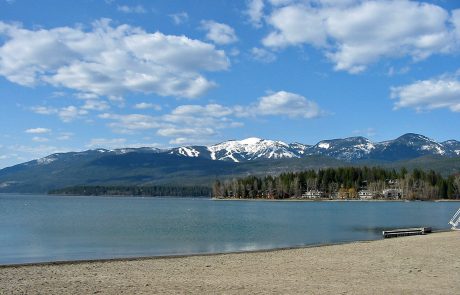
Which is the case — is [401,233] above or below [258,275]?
below

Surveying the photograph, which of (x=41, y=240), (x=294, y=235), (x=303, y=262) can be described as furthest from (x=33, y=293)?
(x=294, y=235)

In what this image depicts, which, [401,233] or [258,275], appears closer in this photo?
[258,275]

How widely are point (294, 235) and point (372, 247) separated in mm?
16068

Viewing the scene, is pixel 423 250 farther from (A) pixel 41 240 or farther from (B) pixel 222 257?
(A) pixel 41 240

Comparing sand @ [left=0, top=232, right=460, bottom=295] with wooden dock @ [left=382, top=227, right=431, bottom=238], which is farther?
A: wooden dock @ [left=382, top=227, right=431, bottom=238]

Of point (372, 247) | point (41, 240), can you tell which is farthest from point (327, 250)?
point (41, 240)

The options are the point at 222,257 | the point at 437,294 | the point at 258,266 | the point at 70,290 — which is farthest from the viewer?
the point at 222,257

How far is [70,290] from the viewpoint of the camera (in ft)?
66.2

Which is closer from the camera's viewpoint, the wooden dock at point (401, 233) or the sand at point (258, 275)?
the sand at point (258, 275)

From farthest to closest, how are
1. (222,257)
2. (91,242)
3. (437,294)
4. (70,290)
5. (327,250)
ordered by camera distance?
(91,242)
(327,250)
(222,257)
(70,290)
(437,294)

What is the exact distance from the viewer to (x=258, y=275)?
24.1 m

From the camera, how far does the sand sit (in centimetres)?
2009

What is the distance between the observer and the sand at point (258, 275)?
20.1 metres

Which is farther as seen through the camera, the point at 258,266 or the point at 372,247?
the point at 372,247
